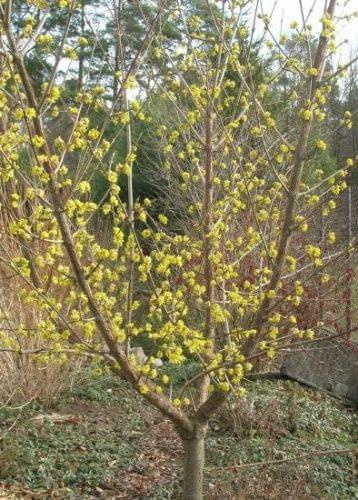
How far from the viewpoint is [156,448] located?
17.0 feet

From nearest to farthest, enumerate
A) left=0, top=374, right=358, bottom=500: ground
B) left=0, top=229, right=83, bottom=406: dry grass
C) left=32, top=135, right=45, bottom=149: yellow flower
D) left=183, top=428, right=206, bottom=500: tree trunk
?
left=32, top=135, right=45, bottom=149: yellow flower, left=183, top=428, right=206, bottom=500: tree trunk, left=0, top=374, right=358, bottom=500: ground, left=0, top=229, right=83, bottom=406: dry grass

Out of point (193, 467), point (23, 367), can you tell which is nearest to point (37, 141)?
point (193, 467)

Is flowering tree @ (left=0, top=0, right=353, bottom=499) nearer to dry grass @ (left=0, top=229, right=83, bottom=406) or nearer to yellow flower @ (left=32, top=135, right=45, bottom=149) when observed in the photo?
yellow flower @ (left=32, top=135, right=45, bottom=149)

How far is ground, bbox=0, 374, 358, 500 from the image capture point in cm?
433

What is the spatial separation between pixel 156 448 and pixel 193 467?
5.24ft

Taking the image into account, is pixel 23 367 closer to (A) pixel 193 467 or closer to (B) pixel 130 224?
(A) pixel 193 467

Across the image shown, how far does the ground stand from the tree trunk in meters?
0.30

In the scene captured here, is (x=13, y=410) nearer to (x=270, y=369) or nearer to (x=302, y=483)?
(x=302, y=483)

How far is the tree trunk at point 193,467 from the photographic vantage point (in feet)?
12.0

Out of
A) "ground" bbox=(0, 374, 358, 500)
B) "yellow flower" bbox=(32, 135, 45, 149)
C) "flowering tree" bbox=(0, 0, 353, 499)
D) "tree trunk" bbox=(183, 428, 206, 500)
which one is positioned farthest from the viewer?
"ground" bbox=(0, 374, 358, 500)

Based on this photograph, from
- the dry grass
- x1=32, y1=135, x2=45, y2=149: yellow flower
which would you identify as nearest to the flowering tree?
x1=32, y1=135, x2=45, y2=149: yellow flower

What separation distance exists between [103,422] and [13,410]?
2.66 ft

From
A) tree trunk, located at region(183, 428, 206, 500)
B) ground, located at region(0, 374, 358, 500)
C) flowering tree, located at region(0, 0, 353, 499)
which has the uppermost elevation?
flowering tree, located at region(0, 0, 353, 499)

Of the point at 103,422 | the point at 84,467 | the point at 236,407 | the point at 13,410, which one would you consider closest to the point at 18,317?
the point at 13,410
